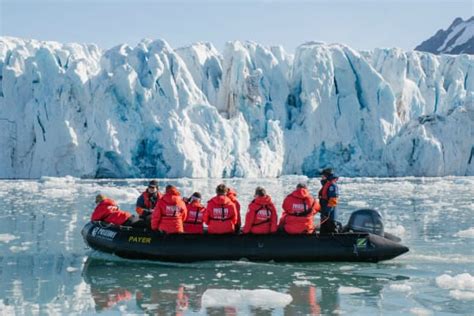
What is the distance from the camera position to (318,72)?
4166 cm

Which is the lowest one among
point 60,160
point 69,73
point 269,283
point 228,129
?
point 269,283

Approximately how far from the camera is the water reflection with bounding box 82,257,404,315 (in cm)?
646

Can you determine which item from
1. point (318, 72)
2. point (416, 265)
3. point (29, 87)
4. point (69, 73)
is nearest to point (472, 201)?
point (416, 265)

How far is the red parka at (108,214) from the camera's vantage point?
1049 cm

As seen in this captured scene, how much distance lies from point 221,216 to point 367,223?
237cm

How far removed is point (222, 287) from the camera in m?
7.61

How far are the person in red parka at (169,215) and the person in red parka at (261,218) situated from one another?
1056mm

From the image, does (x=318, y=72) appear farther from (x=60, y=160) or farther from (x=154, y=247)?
(x=154, y=247)

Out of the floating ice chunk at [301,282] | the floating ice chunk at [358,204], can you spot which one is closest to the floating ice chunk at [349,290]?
the floating ice chunk at [301,282]

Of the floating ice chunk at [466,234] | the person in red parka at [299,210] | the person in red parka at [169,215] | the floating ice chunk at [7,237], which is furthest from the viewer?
the floating ice chunk at [466,234]

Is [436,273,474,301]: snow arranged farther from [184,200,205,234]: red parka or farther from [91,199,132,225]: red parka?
[91,199,132,225]: red parka

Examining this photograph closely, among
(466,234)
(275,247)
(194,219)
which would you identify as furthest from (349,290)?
(466,234)

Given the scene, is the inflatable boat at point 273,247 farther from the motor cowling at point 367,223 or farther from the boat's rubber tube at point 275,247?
the motor cowling at point 367,223

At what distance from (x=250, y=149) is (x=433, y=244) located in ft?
94.0
